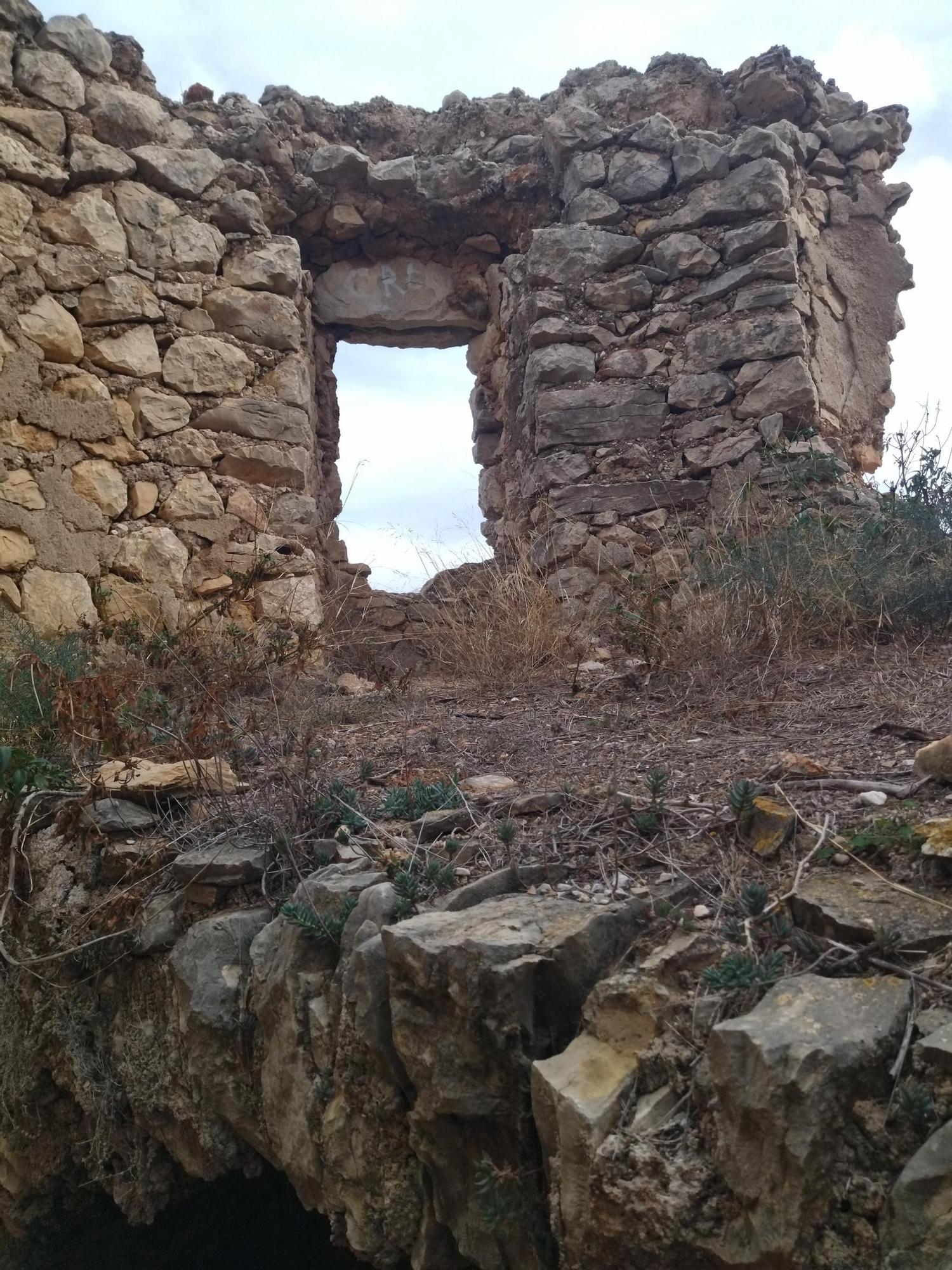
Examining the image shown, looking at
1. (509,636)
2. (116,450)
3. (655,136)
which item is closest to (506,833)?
(509,636)

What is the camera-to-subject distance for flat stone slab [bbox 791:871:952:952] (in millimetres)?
1512

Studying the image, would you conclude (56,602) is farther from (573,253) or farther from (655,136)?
(655,136)

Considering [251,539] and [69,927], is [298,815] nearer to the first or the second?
[69,927]

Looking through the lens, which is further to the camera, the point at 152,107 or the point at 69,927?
the point at 152,107

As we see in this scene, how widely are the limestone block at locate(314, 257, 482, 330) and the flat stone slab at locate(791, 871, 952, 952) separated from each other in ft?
16.9

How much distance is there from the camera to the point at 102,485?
4688 millimetres

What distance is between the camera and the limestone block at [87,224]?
4.75 meters

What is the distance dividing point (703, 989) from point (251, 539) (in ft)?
12.9

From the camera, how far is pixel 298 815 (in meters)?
2.43

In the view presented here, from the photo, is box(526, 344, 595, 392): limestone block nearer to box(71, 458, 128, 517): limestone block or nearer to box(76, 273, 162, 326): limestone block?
box(76, 273, 162, 326): limestone block

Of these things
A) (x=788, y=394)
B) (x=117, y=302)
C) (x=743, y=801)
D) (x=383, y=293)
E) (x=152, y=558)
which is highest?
(x=383, y=293)

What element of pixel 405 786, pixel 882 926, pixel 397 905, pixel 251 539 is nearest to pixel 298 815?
pixel 405 786

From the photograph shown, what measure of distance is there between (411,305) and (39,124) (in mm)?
2211

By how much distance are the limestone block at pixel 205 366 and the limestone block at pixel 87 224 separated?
1.64ft
